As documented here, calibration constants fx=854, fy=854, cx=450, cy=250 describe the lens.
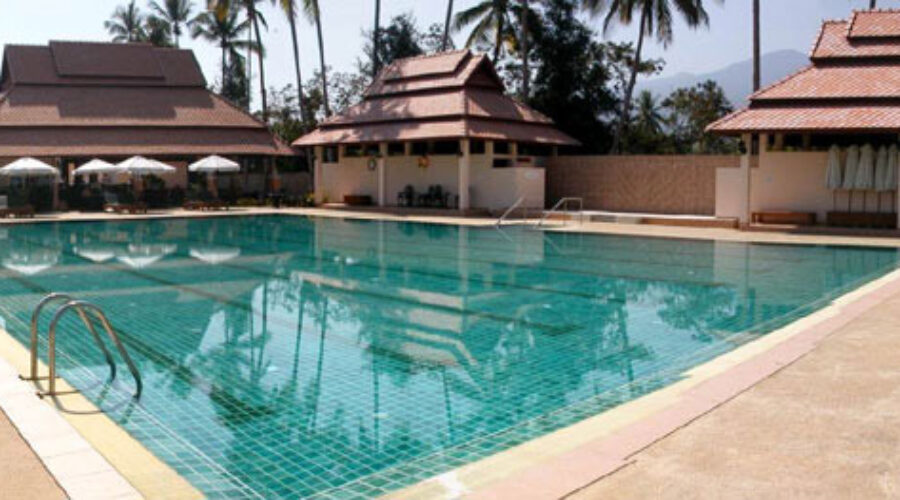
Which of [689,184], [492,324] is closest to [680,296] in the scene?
[492,324]

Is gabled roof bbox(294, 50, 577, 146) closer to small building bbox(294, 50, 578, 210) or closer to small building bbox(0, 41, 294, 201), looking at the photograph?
small building bbox(294, 50, 578, 210)

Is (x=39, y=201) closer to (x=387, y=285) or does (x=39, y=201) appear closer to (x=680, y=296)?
(x=387, y=285)

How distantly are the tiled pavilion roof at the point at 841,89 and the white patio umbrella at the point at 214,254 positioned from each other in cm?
1191

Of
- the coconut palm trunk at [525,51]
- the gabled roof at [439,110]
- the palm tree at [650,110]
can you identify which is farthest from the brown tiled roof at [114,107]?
the palm tree at [650,110]

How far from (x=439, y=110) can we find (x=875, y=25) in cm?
1311

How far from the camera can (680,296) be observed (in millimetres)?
11672

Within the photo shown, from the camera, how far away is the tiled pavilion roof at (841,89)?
773 inches

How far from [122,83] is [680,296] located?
2954cm

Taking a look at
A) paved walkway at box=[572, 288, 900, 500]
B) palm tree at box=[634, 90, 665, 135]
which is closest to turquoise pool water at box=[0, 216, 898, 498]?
paved walkway at box=[572, 288, 900, 500]

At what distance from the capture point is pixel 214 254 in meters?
17.4

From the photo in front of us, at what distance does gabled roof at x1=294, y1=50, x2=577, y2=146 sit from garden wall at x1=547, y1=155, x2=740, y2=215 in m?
1.59

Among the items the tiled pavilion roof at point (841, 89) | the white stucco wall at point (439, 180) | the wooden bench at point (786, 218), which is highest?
the tiled pavilion roof at point (841, 89)

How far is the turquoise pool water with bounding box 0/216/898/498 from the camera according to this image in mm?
5605

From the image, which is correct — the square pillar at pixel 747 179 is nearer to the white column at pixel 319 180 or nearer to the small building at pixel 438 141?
the small building at pixel 438 141
